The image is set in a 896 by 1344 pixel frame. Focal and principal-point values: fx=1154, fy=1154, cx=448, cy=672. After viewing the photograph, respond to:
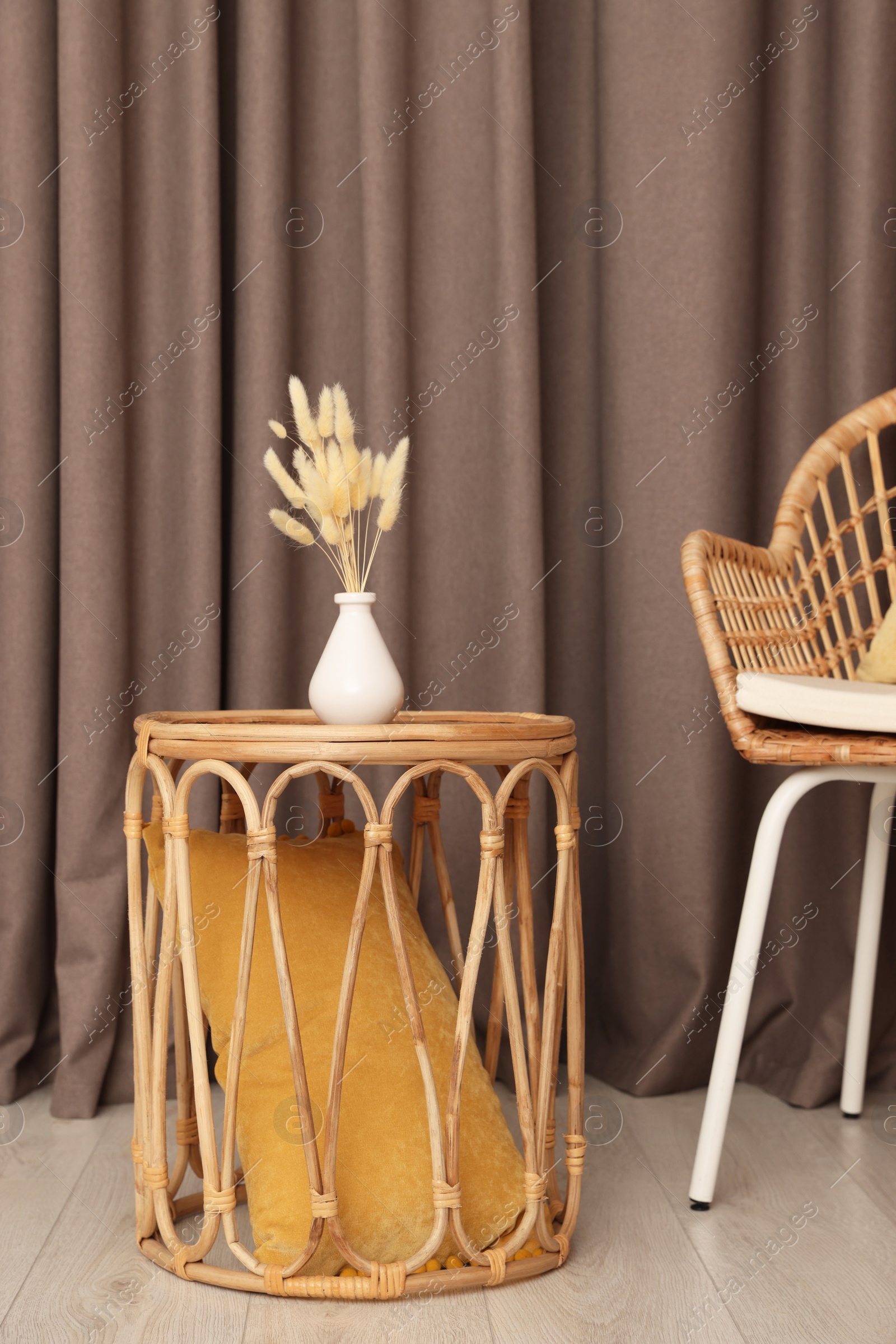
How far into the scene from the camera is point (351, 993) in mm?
940

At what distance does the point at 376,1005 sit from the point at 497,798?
23cm

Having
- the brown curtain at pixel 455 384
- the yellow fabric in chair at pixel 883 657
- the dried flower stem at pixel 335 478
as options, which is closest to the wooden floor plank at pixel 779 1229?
the brown curtain at pixel 455 384

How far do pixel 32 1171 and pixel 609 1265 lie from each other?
0.61m

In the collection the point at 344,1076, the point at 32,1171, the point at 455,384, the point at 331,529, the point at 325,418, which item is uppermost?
the point at 455,384

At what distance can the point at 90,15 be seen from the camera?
53.8 inches

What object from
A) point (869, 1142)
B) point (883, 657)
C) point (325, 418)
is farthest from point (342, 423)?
point (869, 1142)

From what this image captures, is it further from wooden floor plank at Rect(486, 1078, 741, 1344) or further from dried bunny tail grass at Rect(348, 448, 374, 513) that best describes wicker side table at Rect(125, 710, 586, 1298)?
dried bunny tail grass at Rect(348, 448, 374, 513)

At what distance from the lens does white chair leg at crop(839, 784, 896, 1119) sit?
1.38 m

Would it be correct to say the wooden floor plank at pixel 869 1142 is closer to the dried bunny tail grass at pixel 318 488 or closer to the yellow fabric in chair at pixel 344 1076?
the yellow fabric in chair at pixel 344 1076

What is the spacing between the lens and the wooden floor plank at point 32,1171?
104 cm

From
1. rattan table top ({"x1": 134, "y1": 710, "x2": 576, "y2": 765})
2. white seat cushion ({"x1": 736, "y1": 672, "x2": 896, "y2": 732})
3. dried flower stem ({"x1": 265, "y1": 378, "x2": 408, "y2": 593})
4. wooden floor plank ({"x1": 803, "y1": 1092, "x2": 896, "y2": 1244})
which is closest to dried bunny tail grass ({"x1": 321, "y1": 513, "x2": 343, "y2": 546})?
dried flower stem ({"x1": 265, "y1": 378, "x2": 408, "y2": 593})

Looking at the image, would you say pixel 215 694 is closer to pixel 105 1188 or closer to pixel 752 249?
pixel 105 1188

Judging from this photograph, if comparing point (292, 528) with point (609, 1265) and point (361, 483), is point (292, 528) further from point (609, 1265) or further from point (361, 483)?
point (609, 1265)

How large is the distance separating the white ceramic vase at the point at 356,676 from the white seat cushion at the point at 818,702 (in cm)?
35
